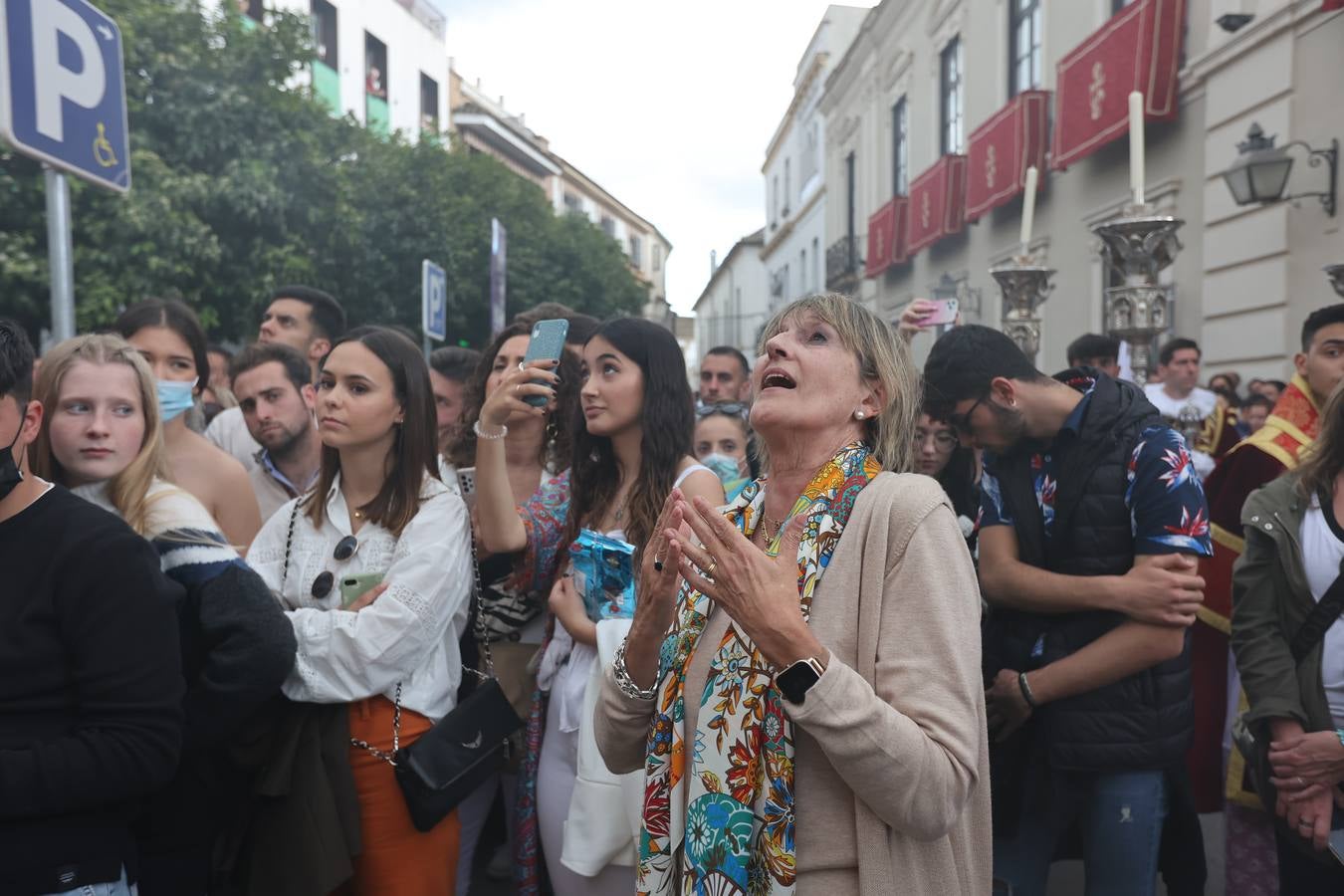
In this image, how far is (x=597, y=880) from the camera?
8.86 ft

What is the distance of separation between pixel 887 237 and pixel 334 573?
745 inches

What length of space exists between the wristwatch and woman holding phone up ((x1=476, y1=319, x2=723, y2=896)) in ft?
3.83

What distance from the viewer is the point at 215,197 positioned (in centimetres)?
1325

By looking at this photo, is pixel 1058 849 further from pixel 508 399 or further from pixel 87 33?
pixel 87 33

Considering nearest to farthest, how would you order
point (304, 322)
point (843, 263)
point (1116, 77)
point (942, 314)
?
point (942, 314) → point (304, 322) → point (1116, 77) → point (843, 263)

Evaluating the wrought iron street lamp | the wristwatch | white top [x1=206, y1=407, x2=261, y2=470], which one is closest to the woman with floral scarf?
the wristwatch

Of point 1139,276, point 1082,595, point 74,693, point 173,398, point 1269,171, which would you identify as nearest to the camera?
point 74,693

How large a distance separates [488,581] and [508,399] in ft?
2.31

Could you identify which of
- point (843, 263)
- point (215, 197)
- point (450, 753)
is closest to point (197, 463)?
point (450, 753)

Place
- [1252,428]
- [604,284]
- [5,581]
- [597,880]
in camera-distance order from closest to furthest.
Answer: [5,581]
[597,880]
[1252,428]
[604,284]

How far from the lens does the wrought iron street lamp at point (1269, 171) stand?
24.6 ft

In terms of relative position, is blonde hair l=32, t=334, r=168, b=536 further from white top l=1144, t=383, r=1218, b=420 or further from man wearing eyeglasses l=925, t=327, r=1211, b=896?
white top l=1144, t=383, r=1218, b=420

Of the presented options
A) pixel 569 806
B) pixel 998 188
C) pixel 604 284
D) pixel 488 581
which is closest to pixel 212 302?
pixel 998 188

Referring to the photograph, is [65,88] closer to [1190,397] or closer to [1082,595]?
[1082,595]
